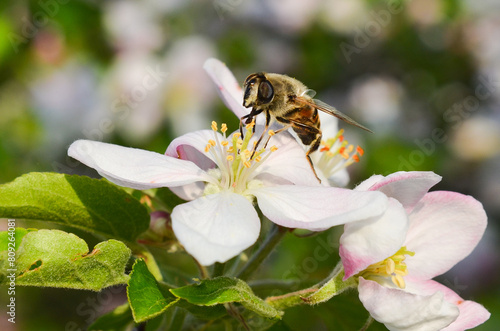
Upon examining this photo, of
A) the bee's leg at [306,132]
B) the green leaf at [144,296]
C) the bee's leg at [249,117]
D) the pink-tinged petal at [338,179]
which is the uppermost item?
the bee's leg at [249,117]

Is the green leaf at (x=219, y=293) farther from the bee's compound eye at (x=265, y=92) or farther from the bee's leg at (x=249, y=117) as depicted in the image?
the bee's compound eye at (x=265, y=92)

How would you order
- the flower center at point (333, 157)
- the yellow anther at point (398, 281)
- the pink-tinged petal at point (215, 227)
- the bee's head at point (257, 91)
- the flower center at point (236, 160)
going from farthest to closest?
1. the flower center at point (333, 157)
2. the bee's head at point (257, 91)
3. the flower center at point (236, 160)
4. the yellow anther at point (398, 281)
5. the pink-tinged petal at point (215, 227)

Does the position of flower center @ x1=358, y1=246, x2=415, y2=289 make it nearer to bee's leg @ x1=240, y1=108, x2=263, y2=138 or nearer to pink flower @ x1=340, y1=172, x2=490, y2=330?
pink flower @ x1=340, y1=172, x2=490, y2=330

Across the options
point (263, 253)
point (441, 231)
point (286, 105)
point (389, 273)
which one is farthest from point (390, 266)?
point (286, 105)

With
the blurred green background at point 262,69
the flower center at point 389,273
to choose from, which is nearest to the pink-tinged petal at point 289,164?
the flower center at point 389,273

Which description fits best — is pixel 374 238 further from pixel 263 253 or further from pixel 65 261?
pixel 65 261

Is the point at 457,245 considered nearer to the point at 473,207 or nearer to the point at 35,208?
the point at 473,207

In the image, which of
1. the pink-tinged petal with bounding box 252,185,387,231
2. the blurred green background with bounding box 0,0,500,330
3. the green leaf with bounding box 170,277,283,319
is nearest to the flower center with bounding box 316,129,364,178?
the pink-tinged petal with bounding box 252,185,387,231
